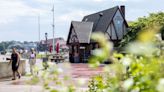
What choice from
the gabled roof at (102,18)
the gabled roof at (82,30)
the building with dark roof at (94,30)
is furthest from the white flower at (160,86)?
the gabled roof at (82,30)

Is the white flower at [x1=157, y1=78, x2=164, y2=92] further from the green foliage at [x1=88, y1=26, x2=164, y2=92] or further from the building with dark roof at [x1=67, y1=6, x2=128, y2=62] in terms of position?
the building with dark roof at [x1=67, y1=6, x2=128, y2=62]

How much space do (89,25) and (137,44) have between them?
2614 inches

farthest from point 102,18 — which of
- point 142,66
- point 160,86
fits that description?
point 160,86

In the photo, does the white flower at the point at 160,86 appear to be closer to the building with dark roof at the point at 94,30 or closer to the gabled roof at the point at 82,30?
the building with dark roof at the point at 94,30

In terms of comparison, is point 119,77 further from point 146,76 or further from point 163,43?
A: point 163,43

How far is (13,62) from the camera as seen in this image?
2405 cm

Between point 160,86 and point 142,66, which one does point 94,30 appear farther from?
point 160,86

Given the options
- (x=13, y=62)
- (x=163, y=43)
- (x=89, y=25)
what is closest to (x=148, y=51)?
(x=163, y=43)

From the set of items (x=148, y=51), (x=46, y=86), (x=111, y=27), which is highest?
(x=111, y=27)

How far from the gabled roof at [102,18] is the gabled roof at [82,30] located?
3.13ft

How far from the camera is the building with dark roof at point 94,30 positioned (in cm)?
6225

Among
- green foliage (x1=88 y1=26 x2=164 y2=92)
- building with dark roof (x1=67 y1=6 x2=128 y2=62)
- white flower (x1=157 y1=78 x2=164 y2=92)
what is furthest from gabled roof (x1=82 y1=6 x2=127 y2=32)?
white flower (x1=157 y1=78 x2=164 y2=92)

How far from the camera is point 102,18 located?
217 feet

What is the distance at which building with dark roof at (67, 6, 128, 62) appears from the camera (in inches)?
2451
